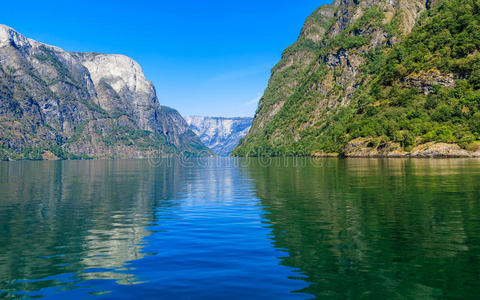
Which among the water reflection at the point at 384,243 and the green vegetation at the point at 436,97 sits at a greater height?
the green vegetation at the point at 436,97

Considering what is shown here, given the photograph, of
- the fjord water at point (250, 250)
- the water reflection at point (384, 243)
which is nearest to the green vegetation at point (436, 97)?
the water reflection at point (384, 243)

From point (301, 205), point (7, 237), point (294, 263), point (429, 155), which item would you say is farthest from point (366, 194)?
point (429, 155)

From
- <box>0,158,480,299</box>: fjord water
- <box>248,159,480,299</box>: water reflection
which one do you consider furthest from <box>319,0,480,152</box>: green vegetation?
<box>0,158,480,299</box>: fjord water

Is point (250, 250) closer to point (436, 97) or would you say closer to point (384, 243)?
point (384, 243)

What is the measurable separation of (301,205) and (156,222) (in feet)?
43.2

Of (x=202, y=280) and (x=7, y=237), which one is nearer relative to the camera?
(x=202, y=280)

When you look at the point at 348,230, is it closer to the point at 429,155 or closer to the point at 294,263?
the point at 294,263

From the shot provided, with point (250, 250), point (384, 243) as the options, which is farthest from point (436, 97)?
point (250, 250)

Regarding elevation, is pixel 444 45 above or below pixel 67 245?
above

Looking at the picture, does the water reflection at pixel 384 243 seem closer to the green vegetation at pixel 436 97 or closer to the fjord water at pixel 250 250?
the fjord water at pixel 250 250

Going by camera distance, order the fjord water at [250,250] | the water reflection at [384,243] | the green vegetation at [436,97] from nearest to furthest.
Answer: the water reflection at [384,243], the fjord water at [250,250], the green vegetation at [436,97]

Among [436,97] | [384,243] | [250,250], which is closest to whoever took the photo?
[250,250]

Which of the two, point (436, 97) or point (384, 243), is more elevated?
point (436, 97)

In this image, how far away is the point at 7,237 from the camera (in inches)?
816
